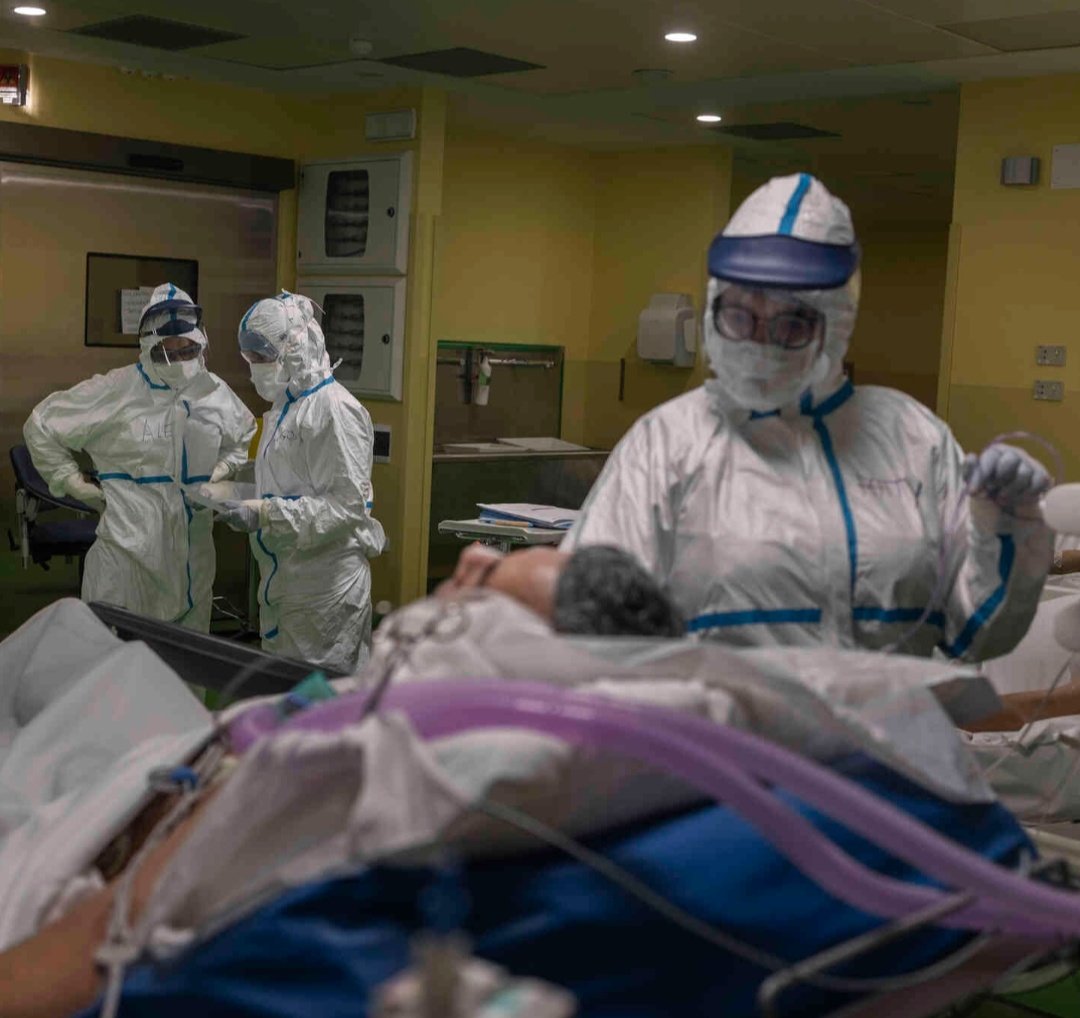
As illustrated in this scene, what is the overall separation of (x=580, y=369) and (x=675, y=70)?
2874 mm

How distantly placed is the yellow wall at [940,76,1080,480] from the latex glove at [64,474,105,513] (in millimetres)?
3314

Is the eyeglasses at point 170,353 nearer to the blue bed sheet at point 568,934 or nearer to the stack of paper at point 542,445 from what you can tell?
the stack of paper at point 542,445

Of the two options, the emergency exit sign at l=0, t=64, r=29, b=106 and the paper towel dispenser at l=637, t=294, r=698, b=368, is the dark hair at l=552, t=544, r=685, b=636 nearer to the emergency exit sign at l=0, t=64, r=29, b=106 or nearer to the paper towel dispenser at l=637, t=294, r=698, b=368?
the emergency exit sign at l=0, t=64, r=29, b=106

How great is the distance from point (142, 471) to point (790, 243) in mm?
3659

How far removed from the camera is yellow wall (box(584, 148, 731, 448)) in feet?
26.0

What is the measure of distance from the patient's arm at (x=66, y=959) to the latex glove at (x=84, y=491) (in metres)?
3.82

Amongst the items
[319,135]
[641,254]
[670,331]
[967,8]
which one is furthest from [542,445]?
[967,8]

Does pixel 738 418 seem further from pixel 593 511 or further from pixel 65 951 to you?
pixel 65 951

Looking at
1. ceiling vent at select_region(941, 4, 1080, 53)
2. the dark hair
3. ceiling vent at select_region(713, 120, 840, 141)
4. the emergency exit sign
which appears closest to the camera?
the dark hair

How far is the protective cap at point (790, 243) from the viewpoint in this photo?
6.73 ft

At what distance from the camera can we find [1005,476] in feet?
6.42

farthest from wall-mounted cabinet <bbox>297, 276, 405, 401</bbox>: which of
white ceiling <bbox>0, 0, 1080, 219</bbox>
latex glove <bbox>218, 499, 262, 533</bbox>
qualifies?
latex glove <bbox>218, 499, 262, 533</bbox>

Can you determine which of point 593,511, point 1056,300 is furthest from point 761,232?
point 1056,300

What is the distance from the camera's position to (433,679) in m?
1.44
